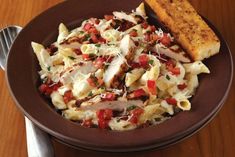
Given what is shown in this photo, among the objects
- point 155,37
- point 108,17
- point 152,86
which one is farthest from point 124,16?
point 152,86

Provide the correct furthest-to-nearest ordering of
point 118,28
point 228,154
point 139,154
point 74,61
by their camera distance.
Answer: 1. point 118,28
2. point 74,61
3. point 228,154
4. point 139,154

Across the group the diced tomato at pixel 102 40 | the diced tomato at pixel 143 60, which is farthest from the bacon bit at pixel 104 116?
the diced tomato at pixel 102 40

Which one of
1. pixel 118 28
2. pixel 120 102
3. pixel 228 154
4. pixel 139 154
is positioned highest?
pixel 118 28

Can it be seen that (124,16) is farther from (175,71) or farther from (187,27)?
(175,71)

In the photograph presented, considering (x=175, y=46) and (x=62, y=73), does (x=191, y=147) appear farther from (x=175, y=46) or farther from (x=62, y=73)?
(x=62, y=73)

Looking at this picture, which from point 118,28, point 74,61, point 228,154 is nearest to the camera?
point 228,154

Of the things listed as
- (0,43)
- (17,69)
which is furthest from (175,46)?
(0,43)

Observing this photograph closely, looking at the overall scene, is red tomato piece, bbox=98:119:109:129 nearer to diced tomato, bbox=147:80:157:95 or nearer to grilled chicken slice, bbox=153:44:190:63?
diced tomato, bbox=147:80:157:95
